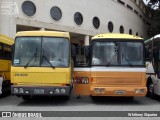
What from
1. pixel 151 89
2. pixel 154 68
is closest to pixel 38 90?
pixel 154 68

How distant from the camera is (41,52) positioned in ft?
46.6

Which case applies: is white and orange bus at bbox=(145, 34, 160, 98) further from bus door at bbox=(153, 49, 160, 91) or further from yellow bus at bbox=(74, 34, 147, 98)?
yellow bus at bbox=(74, 34, 147, 98)

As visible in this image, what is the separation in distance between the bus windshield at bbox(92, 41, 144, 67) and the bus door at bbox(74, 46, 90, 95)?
489 millimetres

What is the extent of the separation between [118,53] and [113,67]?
587mm

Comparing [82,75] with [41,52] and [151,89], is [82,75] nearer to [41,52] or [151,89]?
[41,52]

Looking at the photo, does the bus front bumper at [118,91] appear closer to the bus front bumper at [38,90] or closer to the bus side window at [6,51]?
the bus front bumper at [38,90]

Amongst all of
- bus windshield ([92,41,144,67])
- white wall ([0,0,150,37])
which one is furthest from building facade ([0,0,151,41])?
bus windshield ([92,41,144,67])

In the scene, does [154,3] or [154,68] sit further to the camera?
[154,3]

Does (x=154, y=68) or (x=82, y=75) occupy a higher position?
(x=154, y=68)

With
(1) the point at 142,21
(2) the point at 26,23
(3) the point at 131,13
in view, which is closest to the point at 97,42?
(2) the point at 26,23

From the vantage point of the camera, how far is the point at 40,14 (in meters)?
36.3

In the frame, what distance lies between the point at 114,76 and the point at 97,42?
4.84ft

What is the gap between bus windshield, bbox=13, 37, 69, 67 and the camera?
14102 millimetres

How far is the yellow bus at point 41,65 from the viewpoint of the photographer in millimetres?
13812
